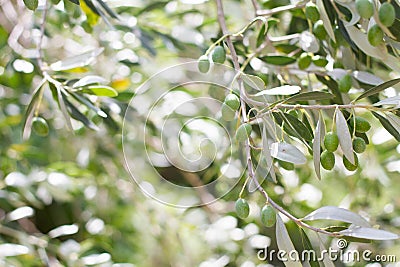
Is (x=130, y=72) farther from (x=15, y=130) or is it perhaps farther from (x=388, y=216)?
(x=388, y=216)

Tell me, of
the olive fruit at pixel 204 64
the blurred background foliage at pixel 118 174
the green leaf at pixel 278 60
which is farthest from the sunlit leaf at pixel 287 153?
the blurred background foliage at pixel 118 174

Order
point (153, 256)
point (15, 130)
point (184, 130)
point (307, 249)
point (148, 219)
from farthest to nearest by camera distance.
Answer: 1. point (153, 256)
2. point (148, 219)
3. point (15, 130)
4. point (184, 130)
5. point (307, 249)

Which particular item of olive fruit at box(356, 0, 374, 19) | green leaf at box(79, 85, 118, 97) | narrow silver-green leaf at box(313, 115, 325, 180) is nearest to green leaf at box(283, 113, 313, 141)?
narrow silver-green leaf at box(313, 115, 325, 180)

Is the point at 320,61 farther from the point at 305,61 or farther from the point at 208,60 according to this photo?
the point at 208,60

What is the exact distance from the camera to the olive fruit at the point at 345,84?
744 mm

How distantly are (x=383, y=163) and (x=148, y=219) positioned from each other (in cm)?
56

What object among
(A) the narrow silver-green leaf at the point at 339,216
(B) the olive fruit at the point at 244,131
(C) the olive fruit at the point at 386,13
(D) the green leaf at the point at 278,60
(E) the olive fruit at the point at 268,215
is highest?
(C) the olive fruit at the point at 386,13

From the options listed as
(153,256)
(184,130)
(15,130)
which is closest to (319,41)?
(184,130)

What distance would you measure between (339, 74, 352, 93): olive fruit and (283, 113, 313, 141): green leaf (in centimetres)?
14

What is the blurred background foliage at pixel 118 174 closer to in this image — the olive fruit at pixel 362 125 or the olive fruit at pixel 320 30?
the olive fruit at pixel 320 30

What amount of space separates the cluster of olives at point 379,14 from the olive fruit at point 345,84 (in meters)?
0.15

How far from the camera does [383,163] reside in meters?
1.21

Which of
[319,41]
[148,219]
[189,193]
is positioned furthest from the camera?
[189,193]

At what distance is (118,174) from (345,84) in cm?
81
